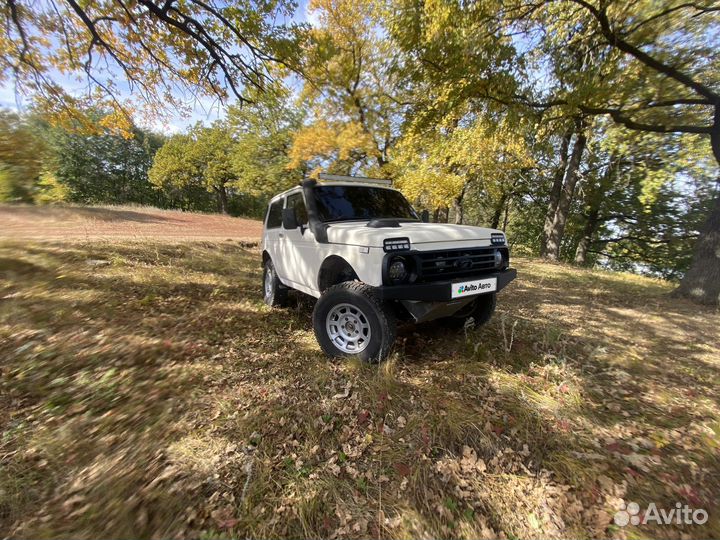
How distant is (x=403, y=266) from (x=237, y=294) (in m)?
4.00

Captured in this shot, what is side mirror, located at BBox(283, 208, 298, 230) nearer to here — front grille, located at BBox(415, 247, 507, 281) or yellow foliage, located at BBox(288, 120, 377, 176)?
front grille, located at BBox(415, 247, 507, 281)

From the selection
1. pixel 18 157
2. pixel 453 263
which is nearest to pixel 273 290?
pixel 453 263

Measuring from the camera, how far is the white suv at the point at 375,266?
3.05m

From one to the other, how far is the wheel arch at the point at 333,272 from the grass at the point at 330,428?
0.87 meters

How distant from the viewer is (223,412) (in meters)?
2.74

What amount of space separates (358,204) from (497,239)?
1.84m

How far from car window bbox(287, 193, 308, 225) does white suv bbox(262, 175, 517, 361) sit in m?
0.01

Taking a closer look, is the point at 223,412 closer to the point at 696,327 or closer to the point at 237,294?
the point at 237,294

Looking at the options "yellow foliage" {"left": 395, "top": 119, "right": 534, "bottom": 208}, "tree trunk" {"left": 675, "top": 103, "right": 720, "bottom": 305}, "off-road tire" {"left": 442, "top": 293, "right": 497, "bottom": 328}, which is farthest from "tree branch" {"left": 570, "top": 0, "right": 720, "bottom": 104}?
"off-road tire" {"left": 442, "top": 293, "right": 497, "bottom": 328}

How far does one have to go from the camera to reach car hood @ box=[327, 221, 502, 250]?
3.10 meters

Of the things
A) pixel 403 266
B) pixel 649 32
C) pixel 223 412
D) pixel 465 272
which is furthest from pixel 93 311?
pixel 649 32

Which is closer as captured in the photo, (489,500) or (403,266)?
(489,500)

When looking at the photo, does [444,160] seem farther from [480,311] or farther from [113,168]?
[113,168]

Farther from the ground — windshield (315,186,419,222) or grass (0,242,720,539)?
windshield (315,186,419,222)
